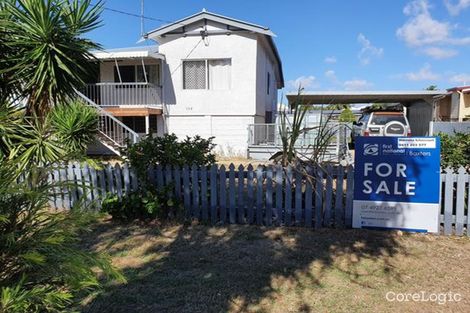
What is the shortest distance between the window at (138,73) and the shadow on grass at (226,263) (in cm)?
1280

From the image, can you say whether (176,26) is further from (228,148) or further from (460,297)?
(460,297)

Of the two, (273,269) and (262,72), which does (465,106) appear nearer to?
(262,72)

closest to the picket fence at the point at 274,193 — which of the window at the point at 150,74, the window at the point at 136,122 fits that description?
the window at the point at 150,74

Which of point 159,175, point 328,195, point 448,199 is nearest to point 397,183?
point 448,199

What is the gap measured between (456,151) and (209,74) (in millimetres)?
12470

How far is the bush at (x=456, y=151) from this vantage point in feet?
18.8

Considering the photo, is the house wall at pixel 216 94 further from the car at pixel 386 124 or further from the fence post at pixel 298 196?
the fence post at pixel 298 196

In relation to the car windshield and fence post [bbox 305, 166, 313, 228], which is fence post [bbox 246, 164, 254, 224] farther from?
the car windshield

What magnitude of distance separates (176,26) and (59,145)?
13769mm

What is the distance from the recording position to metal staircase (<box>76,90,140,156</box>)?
14336 mm

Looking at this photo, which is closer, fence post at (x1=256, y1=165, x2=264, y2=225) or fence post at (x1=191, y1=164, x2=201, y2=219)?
fence post at (x1=256, y1=165, x2=264, y2=225)

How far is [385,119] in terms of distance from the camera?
18.3m

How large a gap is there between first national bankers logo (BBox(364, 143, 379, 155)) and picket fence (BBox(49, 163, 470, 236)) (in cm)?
36

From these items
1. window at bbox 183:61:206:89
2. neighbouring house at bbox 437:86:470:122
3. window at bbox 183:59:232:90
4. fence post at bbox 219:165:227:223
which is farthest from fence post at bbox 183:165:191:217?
neighbouring house at bbox 437:86:470:122
